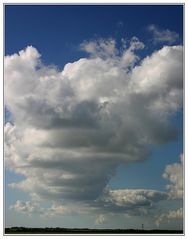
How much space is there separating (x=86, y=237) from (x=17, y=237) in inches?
328

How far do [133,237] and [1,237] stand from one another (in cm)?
1546

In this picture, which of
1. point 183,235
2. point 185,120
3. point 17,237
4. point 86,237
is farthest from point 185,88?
point 17,237

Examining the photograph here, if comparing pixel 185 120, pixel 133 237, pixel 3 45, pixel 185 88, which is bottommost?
pixel 133 237

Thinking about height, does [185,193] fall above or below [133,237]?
above

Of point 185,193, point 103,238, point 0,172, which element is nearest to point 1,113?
point 0,172

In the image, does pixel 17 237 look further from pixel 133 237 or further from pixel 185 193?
pixel 185 193

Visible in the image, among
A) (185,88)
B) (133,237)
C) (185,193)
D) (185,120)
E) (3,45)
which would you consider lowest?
(133,237)

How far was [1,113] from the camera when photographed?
57531mm

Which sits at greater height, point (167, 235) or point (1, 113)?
point (1, 113)

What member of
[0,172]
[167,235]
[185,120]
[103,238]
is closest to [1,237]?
[0,172]

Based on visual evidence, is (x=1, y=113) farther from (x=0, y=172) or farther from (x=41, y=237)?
(x=41, y=237)

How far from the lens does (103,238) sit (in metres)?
58.5

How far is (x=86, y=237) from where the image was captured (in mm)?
58844

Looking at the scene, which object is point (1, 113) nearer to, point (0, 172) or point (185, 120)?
point (0, 172)
